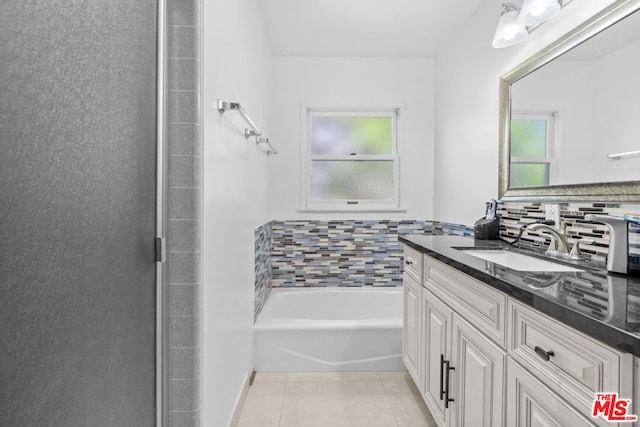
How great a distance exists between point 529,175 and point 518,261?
53cm

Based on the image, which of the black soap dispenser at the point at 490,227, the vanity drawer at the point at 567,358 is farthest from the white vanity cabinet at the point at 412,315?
the vanity drawer at the point at 567,358

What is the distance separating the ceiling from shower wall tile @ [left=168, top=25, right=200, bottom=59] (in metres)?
1.38

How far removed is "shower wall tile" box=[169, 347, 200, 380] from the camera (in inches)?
50.4

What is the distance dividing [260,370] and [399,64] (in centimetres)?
280

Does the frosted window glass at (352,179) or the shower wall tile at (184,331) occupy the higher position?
the frosted window glass at (352,179)

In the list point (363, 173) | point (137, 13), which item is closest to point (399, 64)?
point (363, 173)

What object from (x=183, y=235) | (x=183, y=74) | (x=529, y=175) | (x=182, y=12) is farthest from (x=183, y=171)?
(x=529, y=175)

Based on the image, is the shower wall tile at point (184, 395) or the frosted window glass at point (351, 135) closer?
the shower wall tile at point (184, 395)

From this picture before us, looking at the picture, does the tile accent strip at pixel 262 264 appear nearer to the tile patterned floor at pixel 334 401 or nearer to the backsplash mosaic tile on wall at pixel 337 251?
the backsplash mosaic tile on wall at pixel 337 251

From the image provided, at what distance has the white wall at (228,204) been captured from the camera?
1398 mm

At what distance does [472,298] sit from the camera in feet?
4.41

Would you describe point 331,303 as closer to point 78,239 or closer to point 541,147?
point 541,147

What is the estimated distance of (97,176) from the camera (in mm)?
840

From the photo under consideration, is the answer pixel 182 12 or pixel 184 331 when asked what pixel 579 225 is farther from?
pixel 182 12
